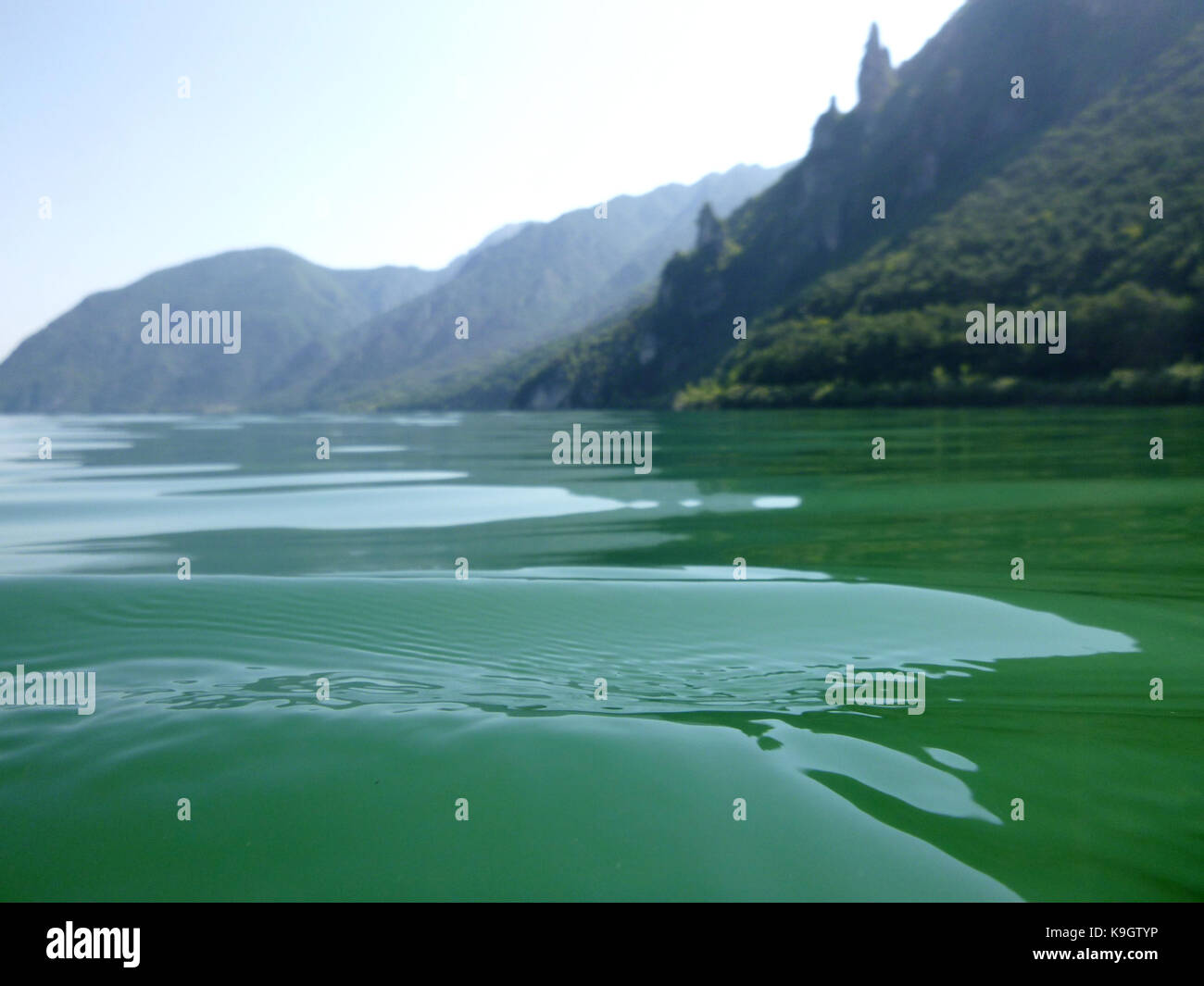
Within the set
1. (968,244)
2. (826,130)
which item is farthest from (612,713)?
(826,130)

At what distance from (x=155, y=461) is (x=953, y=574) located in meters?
27.1

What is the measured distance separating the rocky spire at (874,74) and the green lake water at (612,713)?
663ft

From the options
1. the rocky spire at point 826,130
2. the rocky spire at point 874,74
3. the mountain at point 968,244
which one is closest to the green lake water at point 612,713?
the mountain at point 968,244

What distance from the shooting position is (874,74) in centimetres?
19388

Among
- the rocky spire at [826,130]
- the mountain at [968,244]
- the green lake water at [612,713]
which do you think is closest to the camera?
the green lake water at [612,713]

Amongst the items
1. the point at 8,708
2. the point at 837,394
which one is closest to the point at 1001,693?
the point at 8,708

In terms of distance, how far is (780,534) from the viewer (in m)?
13.2

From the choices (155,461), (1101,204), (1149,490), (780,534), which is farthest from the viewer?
(1101,204)

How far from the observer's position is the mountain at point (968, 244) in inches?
3255

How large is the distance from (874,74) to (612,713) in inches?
8429

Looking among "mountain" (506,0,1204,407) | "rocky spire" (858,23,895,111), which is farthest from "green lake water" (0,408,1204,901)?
"rocky spire" (858,23,895,111)

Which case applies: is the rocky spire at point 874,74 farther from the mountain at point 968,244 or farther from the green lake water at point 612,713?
the green lake water at point 612,713
